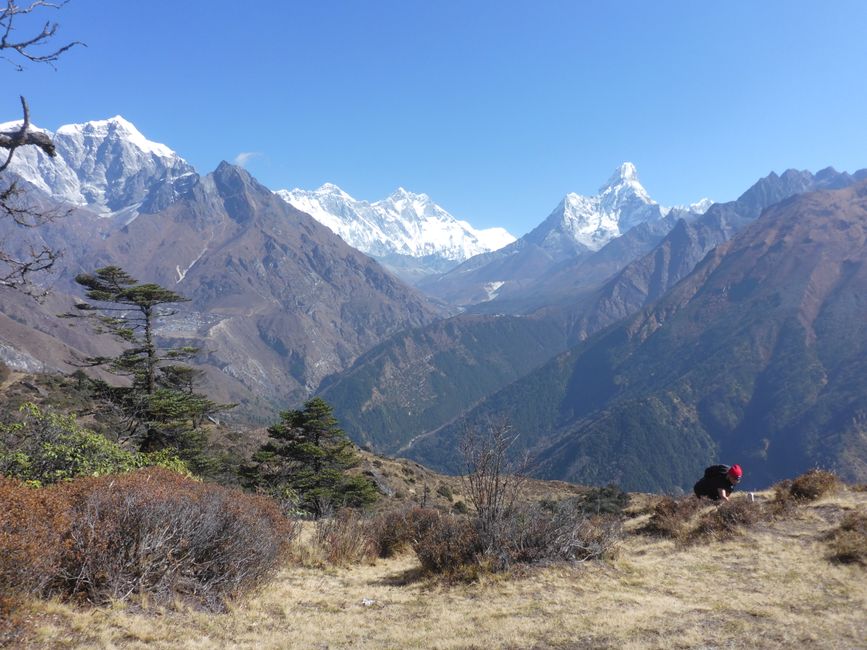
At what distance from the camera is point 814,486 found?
16.9 m

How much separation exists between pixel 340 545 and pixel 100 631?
8.28 meters

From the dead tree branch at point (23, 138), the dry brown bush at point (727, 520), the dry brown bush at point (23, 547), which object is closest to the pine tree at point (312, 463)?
the dry brown bush at point (727, 520)

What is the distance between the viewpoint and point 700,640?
796 centimetres

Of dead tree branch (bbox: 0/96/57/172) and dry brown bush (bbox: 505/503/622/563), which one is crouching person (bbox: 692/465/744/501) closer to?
dry brown bush (bbox: 505/503/622/563)

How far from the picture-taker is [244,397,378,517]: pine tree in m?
33.8

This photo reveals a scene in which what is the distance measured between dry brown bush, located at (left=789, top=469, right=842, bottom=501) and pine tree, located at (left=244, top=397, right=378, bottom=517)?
25562mm

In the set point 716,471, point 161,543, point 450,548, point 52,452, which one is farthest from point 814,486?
→ point 52,452

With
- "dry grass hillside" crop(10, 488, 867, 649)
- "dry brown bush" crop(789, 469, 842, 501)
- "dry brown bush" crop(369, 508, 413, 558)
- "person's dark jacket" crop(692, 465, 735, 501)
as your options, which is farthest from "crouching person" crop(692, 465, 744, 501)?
"dry brown bush" crop(369, 508, 413, 558)

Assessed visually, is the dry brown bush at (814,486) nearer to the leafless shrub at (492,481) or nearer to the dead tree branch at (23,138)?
the leafless shrub at (492,481)

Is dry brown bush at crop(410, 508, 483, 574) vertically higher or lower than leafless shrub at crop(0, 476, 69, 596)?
lower

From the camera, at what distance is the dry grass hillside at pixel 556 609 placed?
7.92 meters

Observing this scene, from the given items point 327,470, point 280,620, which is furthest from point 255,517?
point 327,470

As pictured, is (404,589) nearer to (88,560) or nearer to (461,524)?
(461,524)

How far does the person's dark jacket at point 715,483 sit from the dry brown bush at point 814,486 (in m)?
2.40
